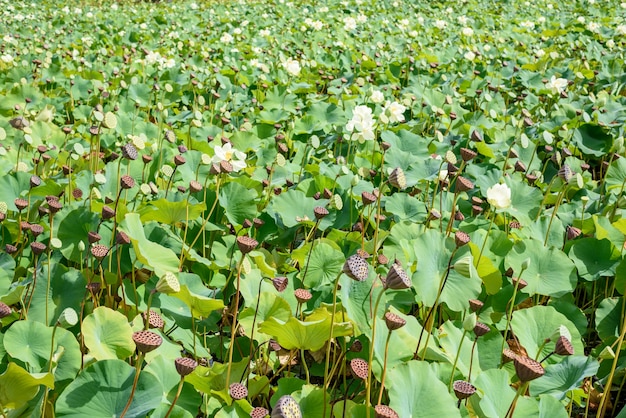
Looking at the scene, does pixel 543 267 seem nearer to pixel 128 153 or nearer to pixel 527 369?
pixel 527 369

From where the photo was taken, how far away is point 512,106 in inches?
117

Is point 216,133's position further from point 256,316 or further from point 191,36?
point 191,36

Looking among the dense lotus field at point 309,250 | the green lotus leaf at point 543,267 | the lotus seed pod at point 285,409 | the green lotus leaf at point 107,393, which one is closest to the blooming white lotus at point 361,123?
the dense lotus field at point 309,250

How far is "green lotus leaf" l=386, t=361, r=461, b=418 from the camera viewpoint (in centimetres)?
93

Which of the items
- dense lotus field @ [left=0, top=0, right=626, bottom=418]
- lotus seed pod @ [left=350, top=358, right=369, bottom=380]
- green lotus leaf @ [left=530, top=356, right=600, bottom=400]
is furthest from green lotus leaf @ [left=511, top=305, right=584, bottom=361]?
lotus seed pod @ [left=350, top=358, right=369, bottom=380]

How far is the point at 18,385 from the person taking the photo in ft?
2.97

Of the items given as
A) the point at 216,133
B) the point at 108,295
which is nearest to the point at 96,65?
the point at 216,133

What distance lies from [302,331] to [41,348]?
440 millimetres

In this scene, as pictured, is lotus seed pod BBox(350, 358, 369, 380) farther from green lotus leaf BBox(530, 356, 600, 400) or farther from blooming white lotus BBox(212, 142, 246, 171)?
blooming white lotus BBox(212, 142, 246, 171)

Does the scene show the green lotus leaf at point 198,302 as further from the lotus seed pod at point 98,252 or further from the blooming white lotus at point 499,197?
the blooming white lotus at point 499,197

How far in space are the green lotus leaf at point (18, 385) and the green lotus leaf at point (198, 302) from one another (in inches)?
10.9

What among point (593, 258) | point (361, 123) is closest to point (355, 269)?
point (593, 258)

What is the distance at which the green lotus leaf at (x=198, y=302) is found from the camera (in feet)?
3.66

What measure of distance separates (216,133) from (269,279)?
1.04 metres
